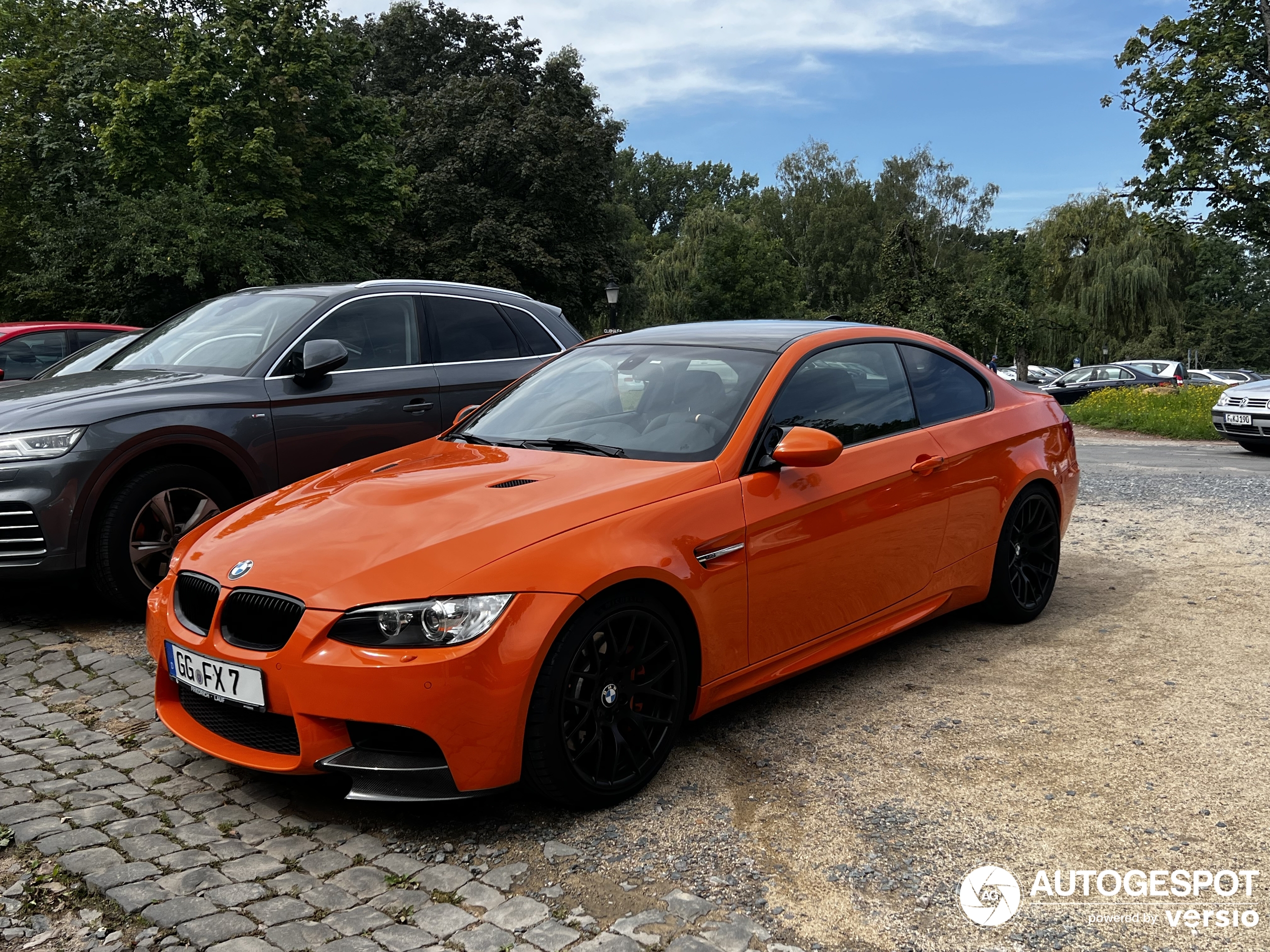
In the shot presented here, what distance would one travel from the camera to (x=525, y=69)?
48938mm

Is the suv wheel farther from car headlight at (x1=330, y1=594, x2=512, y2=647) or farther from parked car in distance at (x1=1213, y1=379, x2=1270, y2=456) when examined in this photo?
parked car in distance at (x1=1213, y1=379, x2=1270, y2=456)

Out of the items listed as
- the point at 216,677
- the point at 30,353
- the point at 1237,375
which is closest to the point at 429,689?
the point at 216,677

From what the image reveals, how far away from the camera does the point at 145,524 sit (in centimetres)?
546

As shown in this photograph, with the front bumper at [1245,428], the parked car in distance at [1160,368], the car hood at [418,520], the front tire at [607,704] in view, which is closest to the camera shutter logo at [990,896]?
the front tire at [607,704]

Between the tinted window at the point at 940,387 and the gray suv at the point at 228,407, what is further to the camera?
the gray suv at the point at 228,407

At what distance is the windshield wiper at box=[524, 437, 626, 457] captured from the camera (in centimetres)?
413

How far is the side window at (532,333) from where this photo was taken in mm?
7320

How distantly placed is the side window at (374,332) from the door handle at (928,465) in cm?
332

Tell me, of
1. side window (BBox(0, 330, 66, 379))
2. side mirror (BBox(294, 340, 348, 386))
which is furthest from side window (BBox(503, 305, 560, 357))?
side window (BBox(0, 330, 66, 379))

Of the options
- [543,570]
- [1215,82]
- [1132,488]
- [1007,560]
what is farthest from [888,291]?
[543,570]

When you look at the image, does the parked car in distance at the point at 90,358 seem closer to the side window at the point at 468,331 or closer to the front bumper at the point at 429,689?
the side window at the point at 468,331

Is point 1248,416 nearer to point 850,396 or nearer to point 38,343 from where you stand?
point 850,396

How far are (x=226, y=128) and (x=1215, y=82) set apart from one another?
28.1m

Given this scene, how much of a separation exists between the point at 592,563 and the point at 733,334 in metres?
1.80
